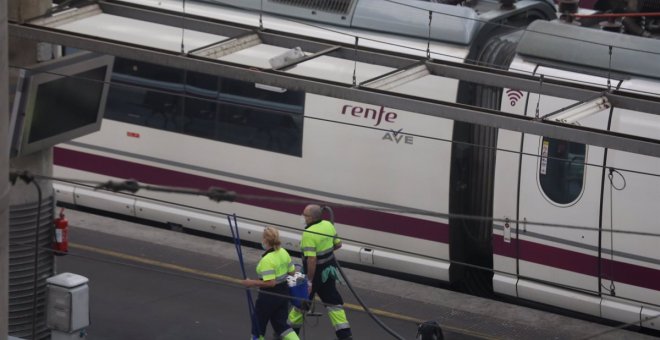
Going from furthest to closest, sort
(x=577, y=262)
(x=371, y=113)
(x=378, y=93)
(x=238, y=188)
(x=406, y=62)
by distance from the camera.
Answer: (x=238, y=188)
(x=371, y=113)
(x=577, y=262)
(x=406, y=62)
(x=378, y=93)

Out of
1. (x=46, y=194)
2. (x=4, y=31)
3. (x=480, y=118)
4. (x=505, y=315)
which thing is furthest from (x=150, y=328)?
(x=4, y=31)

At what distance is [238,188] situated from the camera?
1570 cm

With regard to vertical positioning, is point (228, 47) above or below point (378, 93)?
above

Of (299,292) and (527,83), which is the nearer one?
(527,83)

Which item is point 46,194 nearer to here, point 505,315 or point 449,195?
point 449,195

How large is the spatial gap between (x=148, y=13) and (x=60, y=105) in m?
1.23

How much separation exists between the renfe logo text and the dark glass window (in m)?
0.65

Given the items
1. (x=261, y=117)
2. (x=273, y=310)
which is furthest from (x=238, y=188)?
(x=273, y=310)

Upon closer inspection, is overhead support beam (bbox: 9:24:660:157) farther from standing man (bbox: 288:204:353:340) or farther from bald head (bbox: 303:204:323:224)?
standing man (bbox: 288:204:353:340)

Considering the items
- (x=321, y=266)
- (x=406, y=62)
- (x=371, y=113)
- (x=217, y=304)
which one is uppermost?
(x=406, y=62)

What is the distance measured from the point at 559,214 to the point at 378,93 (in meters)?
3.92

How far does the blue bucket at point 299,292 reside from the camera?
12641 millimetres

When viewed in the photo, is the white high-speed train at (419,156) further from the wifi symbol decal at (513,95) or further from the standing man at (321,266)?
the standing man at (321,266)

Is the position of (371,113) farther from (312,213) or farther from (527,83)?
(527,83)
